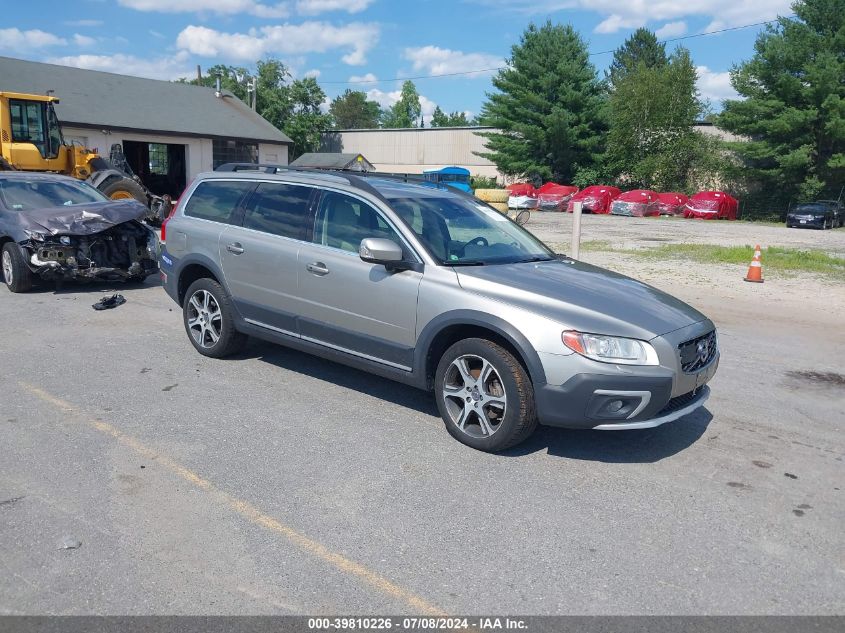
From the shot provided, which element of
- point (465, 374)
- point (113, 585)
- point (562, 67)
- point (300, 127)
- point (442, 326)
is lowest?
point (113, 585)

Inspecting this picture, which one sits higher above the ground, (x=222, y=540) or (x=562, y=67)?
(x=562, y=67)

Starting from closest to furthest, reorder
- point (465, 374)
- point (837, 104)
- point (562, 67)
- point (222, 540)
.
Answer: point (222, 540) < point (465, 374) < point (837, 104) < point (562, 67)

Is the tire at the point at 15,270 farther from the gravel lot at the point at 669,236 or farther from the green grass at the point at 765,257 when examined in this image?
the green grass at the point at 765,257

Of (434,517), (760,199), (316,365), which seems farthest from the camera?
(760,199)

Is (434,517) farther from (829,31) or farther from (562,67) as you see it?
(562,67)

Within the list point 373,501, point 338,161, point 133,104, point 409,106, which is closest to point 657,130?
point 338,161

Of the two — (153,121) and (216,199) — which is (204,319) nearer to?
(216,199)

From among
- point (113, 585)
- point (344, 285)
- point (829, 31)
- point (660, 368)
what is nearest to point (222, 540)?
point (113, 585)

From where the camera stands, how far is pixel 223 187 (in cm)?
687

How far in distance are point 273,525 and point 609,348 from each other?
7.22 feet

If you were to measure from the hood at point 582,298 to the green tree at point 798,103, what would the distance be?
128 ft

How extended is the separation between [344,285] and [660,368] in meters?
2.35

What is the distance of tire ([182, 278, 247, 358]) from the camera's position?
660cm

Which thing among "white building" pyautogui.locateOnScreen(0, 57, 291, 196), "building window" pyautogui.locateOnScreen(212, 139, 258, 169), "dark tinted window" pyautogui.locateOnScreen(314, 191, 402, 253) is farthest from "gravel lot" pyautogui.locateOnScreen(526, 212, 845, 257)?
"white building" pyautogui.locateOnScreen(0, 57, 291, 196)
